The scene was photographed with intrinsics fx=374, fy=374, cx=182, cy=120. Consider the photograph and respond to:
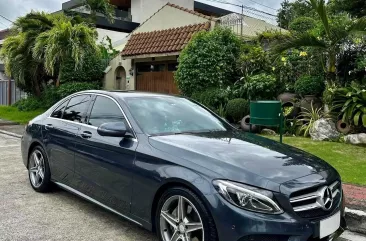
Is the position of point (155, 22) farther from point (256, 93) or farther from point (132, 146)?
point (132, 146)

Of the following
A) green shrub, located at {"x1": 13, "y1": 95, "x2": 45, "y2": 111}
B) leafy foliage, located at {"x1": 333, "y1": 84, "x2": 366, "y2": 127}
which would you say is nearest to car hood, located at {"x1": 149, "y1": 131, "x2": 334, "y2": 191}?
leafy foliage, located at {"x1": 333, "y1": 84, "x2": 366, "y2": 127}

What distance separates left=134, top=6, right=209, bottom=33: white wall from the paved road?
37.1ft

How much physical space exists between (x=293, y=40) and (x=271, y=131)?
2416 millimetres

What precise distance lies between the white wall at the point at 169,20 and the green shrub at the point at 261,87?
489cm

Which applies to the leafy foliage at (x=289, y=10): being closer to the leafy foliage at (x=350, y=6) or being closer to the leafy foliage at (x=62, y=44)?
the leafy foliage at (x=350, y=6)

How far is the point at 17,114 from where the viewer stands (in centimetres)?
1683

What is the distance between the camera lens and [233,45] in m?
12.6

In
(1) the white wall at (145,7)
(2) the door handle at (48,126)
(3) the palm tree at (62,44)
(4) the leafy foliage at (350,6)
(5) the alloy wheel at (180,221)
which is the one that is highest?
(1) the white wall at (145,7)

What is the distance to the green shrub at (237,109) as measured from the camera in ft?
35.1

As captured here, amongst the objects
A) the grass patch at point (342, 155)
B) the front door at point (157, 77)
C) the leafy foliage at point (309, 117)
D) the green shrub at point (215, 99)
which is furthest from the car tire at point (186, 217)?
the front door at point (157, 77)

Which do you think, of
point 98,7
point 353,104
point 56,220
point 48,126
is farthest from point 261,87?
point 98,7

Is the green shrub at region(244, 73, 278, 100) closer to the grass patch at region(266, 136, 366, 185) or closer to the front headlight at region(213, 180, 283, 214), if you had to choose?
the grass patch at region(266, 136, 366, 185)

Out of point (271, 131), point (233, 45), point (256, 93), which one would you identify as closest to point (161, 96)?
point (271, 131)

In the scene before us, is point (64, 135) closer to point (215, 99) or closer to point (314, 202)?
point (314, 202)
